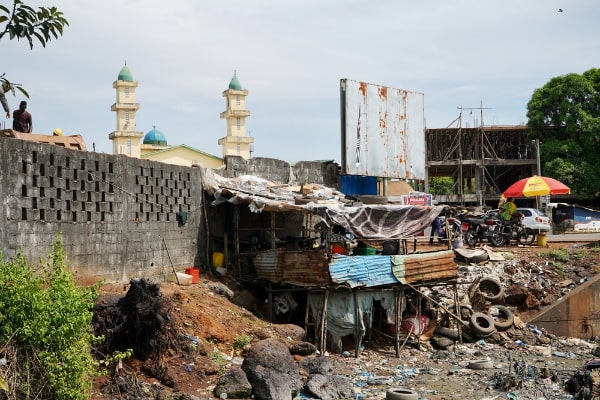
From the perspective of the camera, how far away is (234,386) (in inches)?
415

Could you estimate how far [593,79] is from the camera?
1383 inches

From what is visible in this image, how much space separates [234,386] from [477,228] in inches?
526

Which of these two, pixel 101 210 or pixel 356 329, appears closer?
pixel 101 210

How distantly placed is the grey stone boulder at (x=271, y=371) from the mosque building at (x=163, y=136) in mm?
27279

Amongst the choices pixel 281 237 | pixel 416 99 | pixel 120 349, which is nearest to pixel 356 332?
pixel 281 237

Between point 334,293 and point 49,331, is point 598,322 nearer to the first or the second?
point 334,293

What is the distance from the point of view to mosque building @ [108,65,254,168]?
40.4 m

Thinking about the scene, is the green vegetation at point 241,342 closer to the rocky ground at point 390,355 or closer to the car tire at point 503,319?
the rocky ground at point 390,355

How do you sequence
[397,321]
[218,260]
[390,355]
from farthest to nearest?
1. [218,260]
2. [397,321]
3. [390,355]

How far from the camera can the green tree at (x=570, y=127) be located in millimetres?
33594

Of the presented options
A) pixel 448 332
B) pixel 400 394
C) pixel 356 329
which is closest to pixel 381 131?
pixel 448 332

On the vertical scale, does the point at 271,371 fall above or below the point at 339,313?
below

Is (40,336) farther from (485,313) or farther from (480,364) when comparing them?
(485,313)

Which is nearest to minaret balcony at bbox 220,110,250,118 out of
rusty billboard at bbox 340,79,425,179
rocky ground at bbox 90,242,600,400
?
rusty billboard at bbox 340,79,425,179
